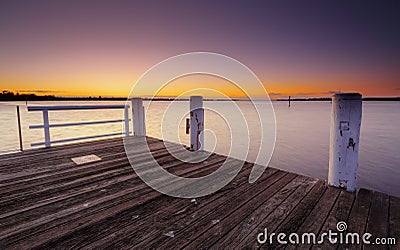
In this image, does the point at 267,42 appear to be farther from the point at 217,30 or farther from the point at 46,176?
the point at 46,176

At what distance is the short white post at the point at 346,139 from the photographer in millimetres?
2027

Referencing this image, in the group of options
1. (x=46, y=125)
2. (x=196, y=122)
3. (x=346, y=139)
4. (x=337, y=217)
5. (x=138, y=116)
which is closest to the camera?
(x=337, y=217)

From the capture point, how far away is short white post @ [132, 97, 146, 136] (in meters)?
5.07

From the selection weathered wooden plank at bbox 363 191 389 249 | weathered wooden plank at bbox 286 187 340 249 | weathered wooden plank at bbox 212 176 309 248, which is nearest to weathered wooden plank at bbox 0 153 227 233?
weathered wooden plank at bbox 212 176 309 248

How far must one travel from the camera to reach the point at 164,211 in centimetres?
173

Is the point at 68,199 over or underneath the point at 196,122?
underneath

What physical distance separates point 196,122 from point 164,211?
84.4 inches

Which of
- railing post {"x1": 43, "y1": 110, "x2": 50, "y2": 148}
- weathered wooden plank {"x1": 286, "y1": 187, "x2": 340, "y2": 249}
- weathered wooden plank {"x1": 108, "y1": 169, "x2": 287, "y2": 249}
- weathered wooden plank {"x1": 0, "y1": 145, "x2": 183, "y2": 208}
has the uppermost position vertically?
railing post {"x1": 43, "y1": 110, "x2": 50, "y2": 148}

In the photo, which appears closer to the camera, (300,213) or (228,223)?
(228,223)

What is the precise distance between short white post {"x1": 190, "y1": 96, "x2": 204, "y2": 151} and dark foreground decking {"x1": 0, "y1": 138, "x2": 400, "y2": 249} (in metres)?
1.17

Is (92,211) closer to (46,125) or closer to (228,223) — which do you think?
(228,223)

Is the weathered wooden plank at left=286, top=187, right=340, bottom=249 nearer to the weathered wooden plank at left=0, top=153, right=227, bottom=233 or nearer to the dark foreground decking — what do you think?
the dark foreground decking

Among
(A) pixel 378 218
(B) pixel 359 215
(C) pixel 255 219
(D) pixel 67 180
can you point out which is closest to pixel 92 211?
(D) pixel 67 180

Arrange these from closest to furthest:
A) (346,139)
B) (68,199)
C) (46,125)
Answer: (68,199)
(346,139)
(46,125)
